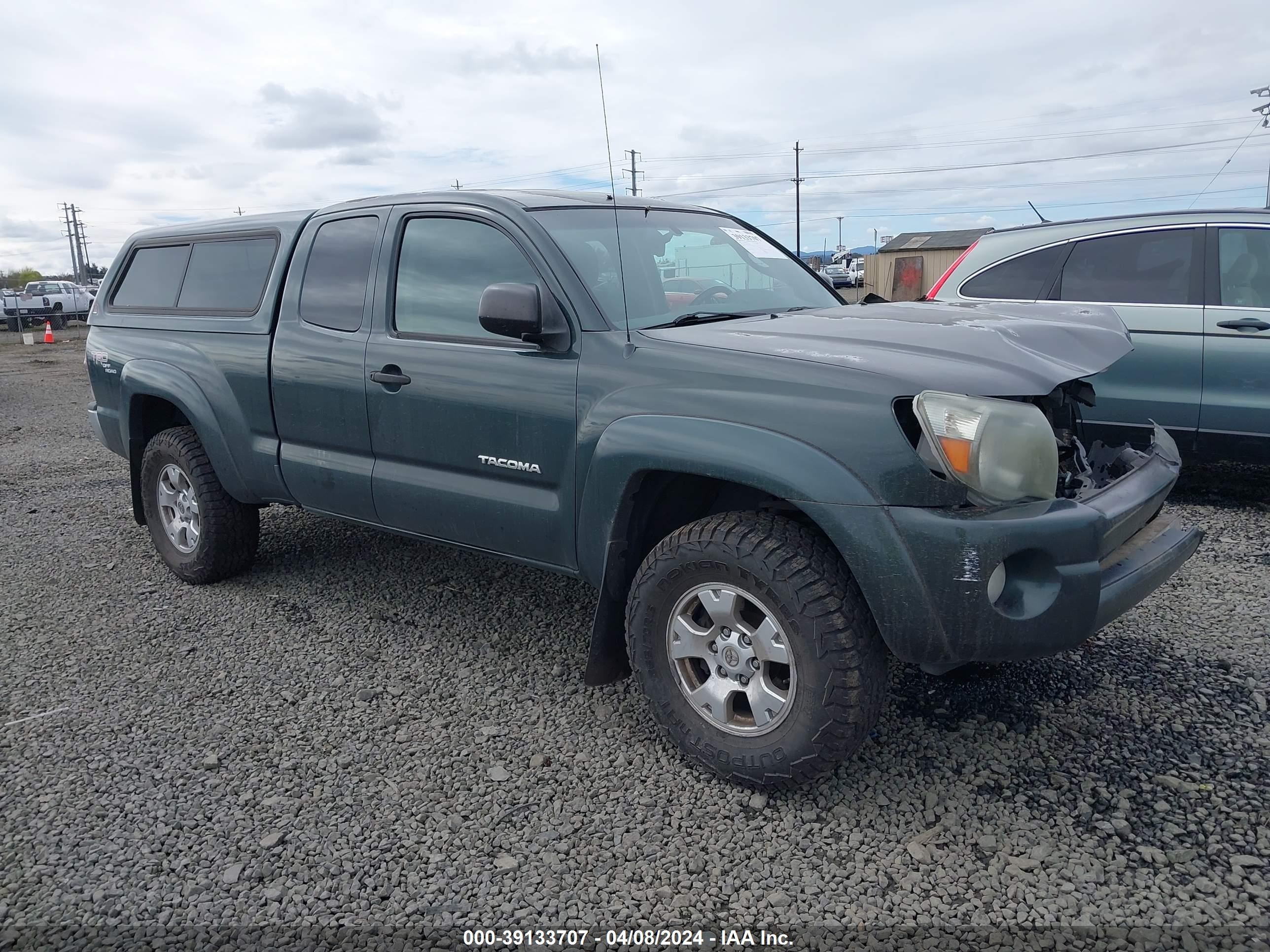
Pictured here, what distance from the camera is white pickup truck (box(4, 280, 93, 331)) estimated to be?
1249 inches

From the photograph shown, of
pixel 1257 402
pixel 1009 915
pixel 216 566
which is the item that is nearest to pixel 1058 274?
pixel 1257 402

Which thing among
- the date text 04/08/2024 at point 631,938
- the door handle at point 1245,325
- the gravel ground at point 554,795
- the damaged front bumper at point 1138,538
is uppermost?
the door handle at point 1245,325

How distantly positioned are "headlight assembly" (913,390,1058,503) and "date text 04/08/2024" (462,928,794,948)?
48.3 inches

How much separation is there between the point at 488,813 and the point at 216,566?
257cm

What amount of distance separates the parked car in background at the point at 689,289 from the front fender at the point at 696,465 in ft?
2.41

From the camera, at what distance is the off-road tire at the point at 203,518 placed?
4.54 m

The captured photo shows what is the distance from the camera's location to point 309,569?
4941 mm

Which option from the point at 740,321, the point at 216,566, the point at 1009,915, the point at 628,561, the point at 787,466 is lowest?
the point at 1009,915

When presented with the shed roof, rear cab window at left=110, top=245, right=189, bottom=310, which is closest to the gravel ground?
rear cab window at left=110, top=245, right=189, bottom=310

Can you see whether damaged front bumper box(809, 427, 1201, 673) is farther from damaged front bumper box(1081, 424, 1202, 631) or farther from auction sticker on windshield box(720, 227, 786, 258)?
auction sticker on windshield box(720, 227, 786, 258)

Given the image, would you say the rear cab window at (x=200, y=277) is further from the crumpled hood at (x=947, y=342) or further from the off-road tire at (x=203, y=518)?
the crumpled hood at (x=947, y=342)

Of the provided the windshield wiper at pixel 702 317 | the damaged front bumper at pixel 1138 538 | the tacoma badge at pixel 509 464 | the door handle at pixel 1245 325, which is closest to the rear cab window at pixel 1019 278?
the door handle at pixel 1245 325

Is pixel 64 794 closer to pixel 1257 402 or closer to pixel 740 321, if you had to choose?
pixel 740 321

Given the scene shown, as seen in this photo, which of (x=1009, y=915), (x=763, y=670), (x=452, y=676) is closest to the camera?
(x=1009, y=915)
